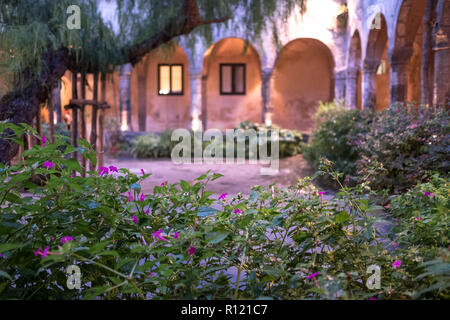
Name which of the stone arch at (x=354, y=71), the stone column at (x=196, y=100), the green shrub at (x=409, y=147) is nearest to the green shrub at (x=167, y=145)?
the stone arch at (x=354, y=71)

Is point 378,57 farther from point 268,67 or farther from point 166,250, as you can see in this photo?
point 166,250

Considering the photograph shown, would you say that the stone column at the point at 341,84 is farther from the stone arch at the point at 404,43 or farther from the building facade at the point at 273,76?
the stone arch at the point at 404,43

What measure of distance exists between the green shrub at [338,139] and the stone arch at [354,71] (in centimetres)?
402

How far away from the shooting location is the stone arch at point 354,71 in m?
13.7

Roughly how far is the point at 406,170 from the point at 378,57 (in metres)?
7.43

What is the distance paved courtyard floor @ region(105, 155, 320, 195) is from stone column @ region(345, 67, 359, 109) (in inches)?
106

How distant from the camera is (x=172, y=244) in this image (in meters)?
1.54

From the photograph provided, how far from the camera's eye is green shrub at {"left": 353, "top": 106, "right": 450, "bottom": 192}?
4.95 metres

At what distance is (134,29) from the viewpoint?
6.26 metres

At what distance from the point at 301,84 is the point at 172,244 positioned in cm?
1775

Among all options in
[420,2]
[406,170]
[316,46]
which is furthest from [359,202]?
[316,46]

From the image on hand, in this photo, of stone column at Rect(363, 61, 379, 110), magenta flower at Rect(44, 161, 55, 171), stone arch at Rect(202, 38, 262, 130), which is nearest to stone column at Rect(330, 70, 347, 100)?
stone column at Rect(363, 61, 379, 110)

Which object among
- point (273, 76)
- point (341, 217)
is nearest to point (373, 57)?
point (273, 76)

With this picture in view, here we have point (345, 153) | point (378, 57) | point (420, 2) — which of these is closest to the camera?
point (345, 153)
